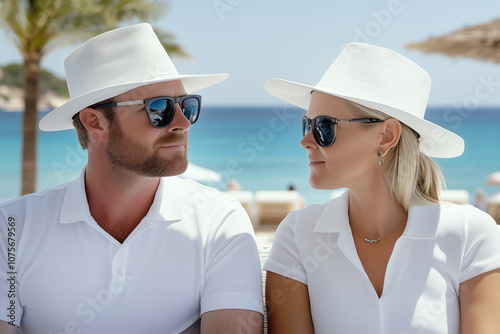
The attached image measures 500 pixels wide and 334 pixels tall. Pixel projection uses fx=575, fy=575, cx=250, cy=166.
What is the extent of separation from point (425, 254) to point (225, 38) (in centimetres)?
5262

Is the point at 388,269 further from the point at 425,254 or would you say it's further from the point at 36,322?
the point at 36,322

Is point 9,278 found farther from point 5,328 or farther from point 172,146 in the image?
point 172,146

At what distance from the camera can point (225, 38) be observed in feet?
174

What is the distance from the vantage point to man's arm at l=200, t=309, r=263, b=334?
2035mm

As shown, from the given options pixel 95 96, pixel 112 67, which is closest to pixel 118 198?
pixel 95 96

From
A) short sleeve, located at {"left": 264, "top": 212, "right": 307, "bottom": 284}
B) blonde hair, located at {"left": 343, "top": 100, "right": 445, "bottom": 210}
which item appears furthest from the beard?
blonde hair, located at {"left": 343, "top": 100, "right": 445, "bottom": 210}

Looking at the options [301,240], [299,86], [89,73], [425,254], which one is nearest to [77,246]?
[89,73]

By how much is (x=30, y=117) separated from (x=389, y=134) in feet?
34.1

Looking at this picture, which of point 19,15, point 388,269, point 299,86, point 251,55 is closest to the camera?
point 388,269

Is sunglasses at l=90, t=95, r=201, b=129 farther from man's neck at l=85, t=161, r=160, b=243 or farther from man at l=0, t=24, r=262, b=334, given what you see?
man's neck at l=85, t=161, r=160, b=243

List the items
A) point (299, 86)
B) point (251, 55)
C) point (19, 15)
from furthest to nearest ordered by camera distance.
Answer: point (251, 55) → point (19, 15) → point (299, 86)

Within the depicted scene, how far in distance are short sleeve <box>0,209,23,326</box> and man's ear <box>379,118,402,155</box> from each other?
55.6 inches

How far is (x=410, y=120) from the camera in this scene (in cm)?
209

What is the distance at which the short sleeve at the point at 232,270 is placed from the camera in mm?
2080
